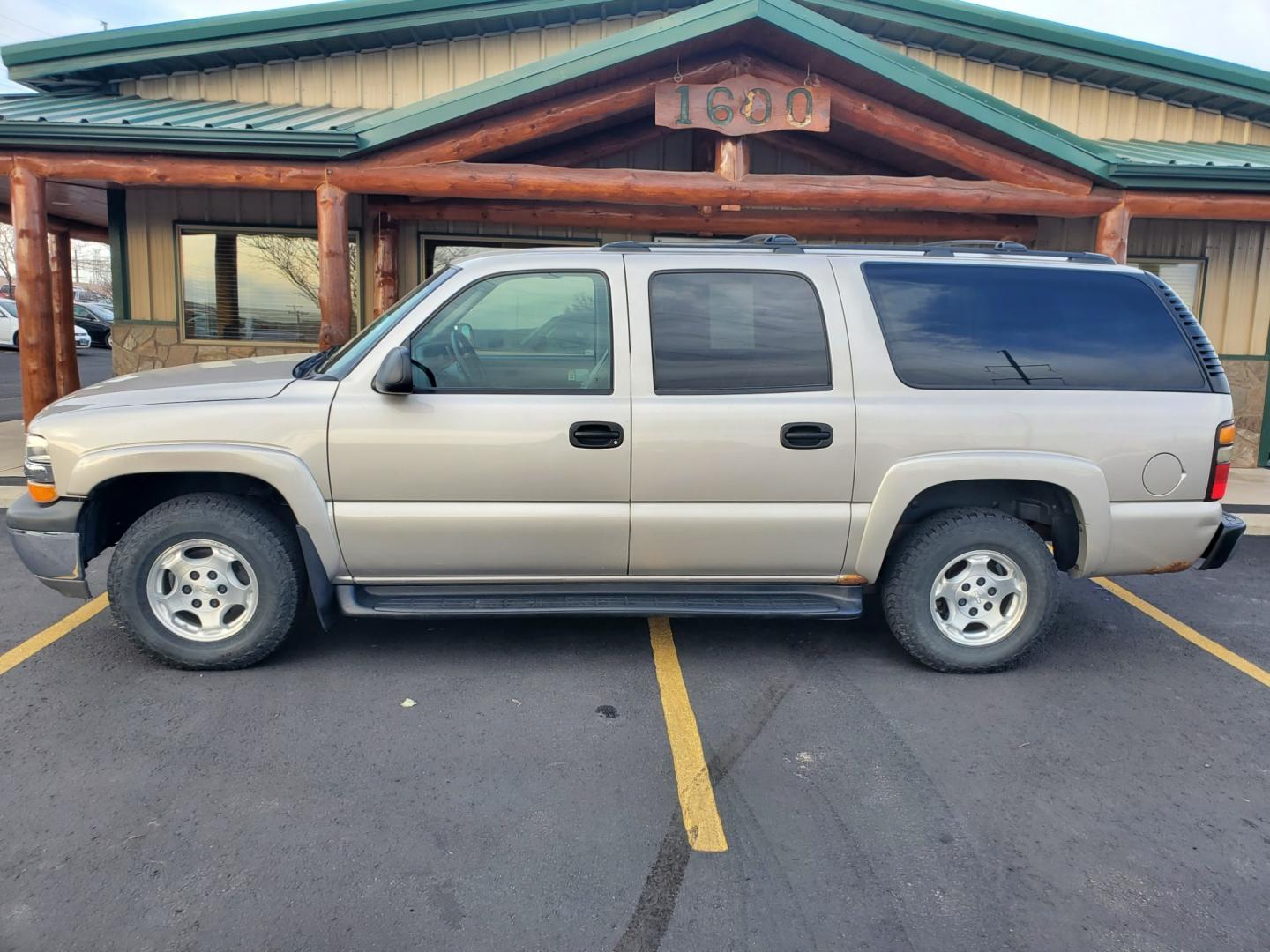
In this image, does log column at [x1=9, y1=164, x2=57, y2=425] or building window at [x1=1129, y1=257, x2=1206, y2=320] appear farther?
building window at [x1=1129, y1=257, x2=1206, y2=320]

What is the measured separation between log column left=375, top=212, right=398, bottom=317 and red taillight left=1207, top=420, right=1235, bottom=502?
8294mm

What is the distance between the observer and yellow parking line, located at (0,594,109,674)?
14.2 feet

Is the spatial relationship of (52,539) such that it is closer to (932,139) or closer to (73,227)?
(932,139)

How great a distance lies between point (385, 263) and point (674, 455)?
291 inches

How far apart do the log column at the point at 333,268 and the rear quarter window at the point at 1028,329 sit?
5293 millimetres

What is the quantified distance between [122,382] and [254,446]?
102 cm

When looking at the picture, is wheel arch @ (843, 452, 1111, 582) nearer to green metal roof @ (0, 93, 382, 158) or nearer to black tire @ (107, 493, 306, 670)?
black tire @ (107, 493, 306, 670)

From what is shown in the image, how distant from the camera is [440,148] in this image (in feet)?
27.4

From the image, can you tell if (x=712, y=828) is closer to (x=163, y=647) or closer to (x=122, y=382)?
(x=163, y=647)

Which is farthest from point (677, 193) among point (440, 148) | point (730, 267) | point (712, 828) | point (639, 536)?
point (712, 828)

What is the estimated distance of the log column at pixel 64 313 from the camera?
12852mm

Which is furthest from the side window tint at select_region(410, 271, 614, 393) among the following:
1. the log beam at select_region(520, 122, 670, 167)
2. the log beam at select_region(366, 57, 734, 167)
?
the log beam at select_region(520, 122, 670, 167)

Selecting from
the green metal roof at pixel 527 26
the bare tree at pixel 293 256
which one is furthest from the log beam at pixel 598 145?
the bare tree at pixel 293 256

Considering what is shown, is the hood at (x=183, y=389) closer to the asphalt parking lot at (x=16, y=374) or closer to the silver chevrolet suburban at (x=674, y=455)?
the silver chevrolet suburban at (x=674, y=455)
